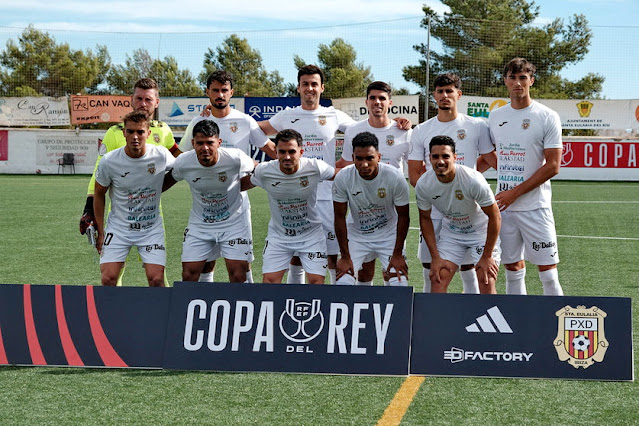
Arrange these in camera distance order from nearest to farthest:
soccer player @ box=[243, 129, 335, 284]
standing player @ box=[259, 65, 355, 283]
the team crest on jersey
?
1. the team crest on jersey
2. soccer player @ box=[243, 129, 335, 284]
3. standing player @ box=[259, 65, 355, 283]

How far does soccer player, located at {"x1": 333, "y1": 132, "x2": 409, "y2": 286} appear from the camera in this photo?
5.80 metres

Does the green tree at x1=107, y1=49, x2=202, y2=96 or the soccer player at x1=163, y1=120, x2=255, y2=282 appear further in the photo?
the green tree at x1=107, y1=49, x2=202, y2=96

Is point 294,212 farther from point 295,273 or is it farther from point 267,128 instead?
point 267,128

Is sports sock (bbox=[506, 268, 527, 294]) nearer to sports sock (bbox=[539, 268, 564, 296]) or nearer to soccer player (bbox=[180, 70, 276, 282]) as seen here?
sports sock (bbox=[539, 268, 564, 296])

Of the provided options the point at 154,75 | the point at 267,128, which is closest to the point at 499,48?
the point at 154,75

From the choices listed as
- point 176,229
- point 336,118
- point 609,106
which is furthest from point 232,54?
point 336,118

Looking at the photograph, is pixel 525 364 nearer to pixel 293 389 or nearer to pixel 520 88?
pixel 293 389

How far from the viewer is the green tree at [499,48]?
33375mm

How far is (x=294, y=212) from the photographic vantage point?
6.16 meters

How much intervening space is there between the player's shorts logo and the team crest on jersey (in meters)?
1.45

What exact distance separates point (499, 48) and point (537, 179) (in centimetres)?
3020

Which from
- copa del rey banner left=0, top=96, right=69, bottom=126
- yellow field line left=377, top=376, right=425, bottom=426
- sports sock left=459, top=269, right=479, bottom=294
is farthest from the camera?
copa del rey banner left=0, top=96, right=69, bottom=126

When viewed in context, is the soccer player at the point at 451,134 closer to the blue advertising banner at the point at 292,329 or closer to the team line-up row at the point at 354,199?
the team line-up row at the point at 354,199

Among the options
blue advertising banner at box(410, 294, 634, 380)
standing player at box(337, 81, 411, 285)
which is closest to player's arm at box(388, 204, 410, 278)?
standing player at box(337, 81, 411, 285)
